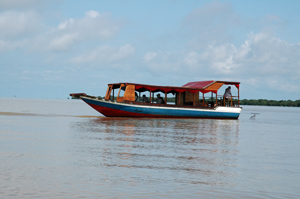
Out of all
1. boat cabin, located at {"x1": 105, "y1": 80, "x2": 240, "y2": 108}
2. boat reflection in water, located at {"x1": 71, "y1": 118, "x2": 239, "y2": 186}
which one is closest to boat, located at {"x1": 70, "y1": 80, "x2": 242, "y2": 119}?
boat cabin, located at {"x1": 105, "y1": 80, "x2": 240, "y2": 108}

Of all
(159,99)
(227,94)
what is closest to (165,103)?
(159,99)

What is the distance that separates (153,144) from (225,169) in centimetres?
496

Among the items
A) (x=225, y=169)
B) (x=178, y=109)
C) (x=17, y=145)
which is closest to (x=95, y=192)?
(x=225, y=169)

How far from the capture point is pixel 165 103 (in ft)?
102

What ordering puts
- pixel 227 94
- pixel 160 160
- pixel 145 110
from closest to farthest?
pixel 160 160
pixel 145 110
pixel 227 94

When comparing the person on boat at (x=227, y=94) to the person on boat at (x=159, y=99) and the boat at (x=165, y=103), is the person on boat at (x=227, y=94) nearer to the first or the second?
the boat at (x=165, y=103)

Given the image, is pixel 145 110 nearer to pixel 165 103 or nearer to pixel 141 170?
pixel 165 103

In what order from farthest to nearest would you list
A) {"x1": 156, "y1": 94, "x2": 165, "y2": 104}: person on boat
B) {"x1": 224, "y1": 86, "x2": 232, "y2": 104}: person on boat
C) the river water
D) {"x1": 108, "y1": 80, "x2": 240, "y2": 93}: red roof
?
1. {"x1": 224, "y1": 86, "x2": 232, "y2": 104}: person on boat
2. {"x1": 156, "y1": 94, "x2": 165, "y2": 104}: person on boat
3. {"x1": 108, "y1": 80, "x2": 240, "y2": 93}: red roof
4. the river water

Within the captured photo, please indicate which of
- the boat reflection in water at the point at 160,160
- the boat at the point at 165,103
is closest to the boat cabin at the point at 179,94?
the boat at the point at 165,103

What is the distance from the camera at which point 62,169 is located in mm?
8742

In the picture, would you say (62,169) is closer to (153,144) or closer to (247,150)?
(153,144)

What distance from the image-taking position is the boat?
29312 millimetres

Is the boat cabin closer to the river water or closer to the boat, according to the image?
the boat

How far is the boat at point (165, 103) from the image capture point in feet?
96.2
